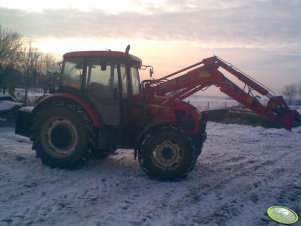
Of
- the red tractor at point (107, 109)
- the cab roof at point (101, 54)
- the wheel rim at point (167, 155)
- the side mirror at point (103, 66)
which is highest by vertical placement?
the cab roof at point (101, 54)

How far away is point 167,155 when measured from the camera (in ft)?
24.3

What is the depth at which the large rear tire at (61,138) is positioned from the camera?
7.78m

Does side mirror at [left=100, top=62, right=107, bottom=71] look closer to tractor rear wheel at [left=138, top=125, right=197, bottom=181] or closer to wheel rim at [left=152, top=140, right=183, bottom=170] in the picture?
tractor rear wheel at [left=138, top=125, right=197, bottom=181]

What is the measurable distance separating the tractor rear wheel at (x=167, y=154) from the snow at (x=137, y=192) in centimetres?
21

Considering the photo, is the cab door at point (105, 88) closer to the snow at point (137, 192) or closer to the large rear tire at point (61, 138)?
the large rear tire at point (61, 138)

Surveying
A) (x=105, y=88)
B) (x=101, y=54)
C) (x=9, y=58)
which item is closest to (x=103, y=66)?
(x=101, y=54)

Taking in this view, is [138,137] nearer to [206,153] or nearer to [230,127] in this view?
[206,153]

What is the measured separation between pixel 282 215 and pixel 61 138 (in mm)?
4871

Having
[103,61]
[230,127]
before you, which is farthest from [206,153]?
[230,127]

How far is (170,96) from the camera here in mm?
8625

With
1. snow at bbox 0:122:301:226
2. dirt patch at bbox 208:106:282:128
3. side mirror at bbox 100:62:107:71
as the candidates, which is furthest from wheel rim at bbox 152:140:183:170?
dirt patch at bbox 208:106:282:128

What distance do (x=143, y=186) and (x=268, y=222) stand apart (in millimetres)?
2494

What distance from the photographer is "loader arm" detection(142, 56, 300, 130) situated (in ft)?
26.2

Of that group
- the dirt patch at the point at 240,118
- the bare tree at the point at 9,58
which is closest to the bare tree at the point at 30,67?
the bare tree at the point at 9,58
